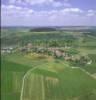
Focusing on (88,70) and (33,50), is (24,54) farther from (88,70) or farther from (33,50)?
(88,70)

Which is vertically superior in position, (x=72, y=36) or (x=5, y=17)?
(x=5, y=17)

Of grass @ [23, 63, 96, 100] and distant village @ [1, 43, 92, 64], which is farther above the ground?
distant village @ [1, 43, 92, 64]

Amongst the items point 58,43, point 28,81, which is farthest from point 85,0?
point 28,81

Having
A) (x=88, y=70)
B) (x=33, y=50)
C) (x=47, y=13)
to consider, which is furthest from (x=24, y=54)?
(x=88, y=70)

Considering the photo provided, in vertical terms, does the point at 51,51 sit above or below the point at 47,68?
above

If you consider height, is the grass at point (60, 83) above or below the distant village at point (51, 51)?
below

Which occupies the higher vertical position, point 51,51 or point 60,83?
point 51,51

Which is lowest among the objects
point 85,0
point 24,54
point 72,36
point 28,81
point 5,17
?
point 28,81
